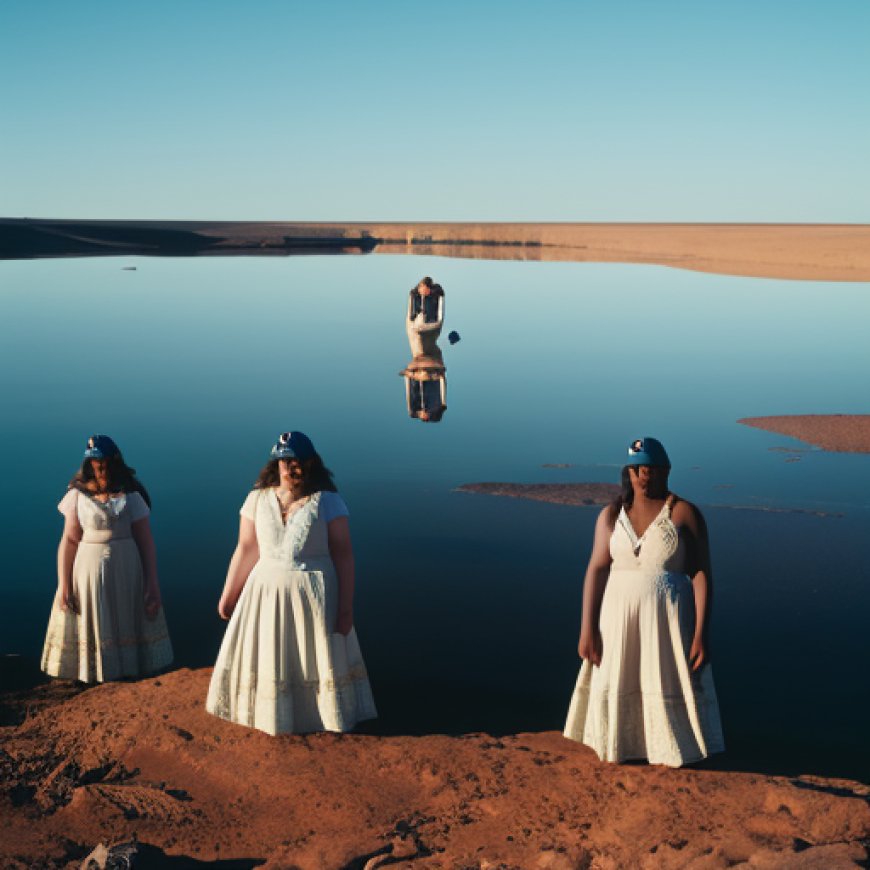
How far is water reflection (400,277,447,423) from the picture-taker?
65.3ft

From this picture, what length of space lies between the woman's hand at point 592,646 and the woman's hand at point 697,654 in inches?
20.6

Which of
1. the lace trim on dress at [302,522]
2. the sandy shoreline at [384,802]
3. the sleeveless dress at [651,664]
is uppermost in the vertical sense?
the lace trim on dress at [302,522]

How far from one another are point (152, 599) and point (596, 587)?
3.23 m

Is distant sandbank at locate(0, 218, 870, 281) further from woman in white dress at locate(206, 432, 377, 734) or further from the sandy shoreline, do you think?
woman in white dress at locate(206, 432, 377, 734)

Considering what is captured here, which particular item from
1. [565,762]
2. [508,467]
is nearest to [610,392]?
[508,467]

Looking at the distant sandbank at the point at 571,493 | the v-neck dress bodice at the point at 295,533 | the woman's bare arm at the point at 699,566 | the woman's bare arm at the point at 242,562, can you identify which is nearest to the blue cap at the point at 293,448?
the v-neck dress bodice at the point at 295,533

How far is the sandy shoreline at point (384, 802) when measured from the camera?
240 inches

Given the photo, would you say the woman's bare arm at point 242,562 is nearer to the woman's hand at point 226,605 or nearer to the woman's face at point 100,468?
the woman's hand at point 226,605

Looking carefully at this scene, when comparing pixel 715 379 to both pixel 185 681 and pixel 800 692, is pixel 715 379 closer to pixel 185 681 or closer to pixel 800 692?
pixel 800 692

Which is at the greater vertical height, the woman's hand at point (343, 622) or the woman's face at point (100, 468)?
the woman's face at point (100, 468)

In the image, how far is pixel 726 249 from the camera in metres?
97.8

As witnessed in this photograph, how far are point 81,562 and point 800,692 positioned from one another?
5.18 metres

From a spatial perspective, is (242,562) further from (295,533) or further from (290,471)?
(290,471)

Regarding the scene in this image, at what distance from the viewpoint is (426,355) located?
69.6 ft
